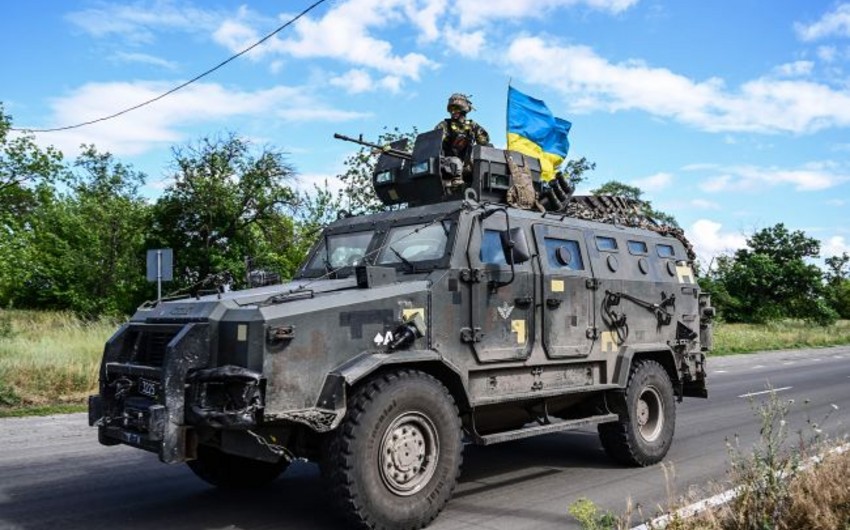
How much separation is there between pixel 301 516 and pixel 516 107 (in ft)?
19.1

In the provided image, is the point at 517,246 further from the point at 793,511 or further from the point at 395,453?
the point at 793,511

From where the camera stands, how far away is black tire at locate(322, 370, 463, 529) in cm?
508

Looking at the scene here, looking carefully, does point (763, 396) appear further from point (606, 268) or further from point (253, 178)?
point (253, 178)

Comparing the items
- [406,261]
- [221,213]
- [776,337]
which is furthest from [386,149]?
[776,337]

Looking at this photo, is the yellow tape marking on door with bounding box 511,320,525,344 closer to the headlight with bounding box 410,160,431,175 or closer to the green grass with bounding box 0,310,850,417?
the headlight with bounding box 410,160,431,175

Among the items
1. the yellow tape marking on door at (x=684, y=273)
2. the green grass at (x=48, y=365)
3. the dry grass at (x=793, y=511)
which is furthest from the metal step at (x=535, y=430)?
the green grass at (x=48, y=365)

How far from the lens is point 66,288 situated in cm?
2962

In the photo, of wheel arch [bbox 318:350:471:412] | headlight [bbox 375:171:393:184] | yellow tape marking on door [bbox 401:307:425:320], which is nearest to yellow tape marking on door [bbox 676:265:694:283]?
Result: headlight [bbox 375:171:393:184]

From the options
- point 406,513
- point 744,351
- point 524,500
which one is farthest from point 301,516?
point 744,351

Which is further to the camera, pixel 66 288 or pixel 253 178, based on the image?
pixel 66 288

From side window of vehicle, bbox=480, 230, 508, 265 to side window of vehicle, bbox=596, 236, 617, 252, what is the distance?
1.57 meters

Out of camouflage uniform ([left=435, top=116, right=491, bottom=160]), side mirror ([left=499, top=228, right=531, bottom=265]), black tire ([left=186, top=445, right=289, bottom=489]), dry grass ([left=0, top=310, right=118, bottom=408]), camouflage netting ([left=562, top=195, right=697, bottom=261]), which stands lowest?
black tire ([left=186, top=445, right=289, bottom=489])

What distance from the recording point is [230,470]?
6629 mm

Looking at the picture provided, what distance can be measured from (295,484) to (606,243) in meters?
3.90
